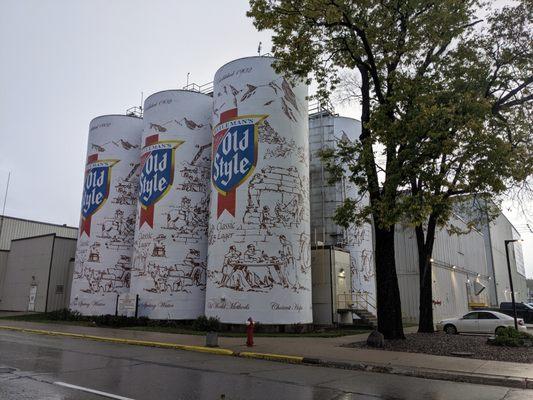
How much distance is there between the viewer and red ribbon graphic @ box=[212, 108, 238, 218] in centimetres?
2441

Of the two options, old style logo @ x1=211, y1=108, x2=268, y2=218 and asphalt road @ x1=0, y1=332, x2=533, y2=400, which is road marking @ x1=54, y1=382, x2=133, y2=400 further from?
old style logo @ x1=211, y1=108, x2=268, y2=218

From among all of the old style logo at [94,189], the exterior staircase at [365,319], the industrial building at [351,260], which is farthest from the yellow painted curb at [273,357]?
the old style logo at [94,189]

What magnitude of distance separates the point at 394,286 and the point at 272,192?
917 centimetres

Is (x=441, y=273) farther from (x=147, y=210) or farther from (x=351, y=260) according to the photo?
(x=147, y=210)

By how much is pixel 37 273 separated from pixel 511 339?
124ft

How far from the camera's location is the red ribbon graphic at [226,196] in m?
24.4

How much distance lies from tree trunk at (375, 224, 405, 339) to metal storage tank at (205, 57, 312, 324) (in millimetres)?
7019

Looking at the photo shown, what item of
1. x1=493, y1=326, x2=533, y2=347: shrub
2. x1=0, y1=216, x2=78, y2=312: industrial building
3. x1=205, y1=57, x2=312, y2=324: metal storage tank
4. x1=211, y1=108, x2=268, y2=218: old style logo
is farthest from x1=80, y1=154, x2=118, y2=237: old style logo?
x1=493, y1=326, x2=533, y2=347: shrub

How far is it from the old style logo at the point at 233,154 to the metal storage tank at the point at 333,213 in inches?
376

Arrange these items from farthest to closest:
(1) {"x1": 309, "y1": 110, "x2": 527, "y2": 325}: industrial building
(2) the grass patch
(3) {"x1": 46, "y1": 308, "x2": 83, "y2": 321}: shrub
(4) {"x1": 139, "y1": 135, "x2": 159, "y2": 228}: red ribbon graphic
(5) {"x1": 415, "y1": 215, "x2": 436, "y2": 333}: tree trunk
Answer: (3) {"x1": 46, "y1": 308, "x2": 83, "y2": 321}: shrub, (4) {"x1": 139, "y1": 135, "x2": 159, "y2": 228}: red ribbon graphic, (1) {"x1": 309, "y1": 110, "x2": 527, "y2": 325}: industrial building, (2) the grass patch, (5) {"x1": 415, "y1": 215, "x2": 436, "y2": 333}: tree trunk

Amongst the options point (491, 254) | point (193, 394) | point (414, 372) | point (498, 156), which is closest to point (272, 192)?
point (498, 156)

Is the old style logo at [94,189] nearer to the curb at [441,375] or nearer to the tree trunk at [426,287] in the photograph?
the tree trunk at [426,287]

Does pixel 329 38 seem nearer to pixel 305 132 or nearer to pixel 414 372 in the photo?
pixel 305 132

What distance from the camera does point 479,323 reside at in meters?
24.7
